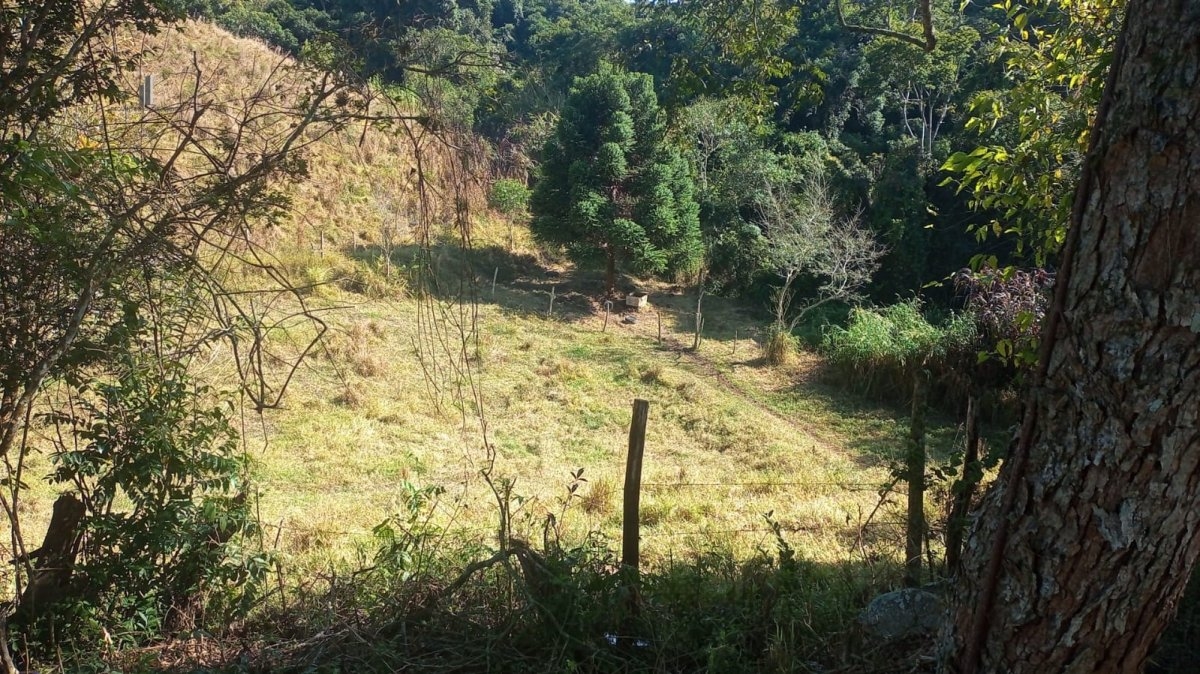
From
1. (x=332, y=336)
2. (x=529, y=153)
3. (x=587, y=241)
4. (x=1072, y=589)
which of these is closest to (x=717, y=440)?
(x=332, y=336)

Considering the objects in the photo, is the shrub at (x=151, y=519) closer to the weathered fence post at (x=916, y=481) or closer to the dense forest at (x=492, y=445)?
the dense forest at (x=492, y=445)

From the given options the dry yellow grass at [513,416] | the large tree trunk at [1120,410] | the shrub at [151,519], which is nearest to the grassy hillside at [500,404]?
the dry yellow grass at [513,416]

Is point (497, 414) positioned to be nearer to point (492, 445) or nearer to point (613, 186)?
point (492, 445)

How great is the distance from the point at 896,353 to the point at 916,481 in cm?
1026

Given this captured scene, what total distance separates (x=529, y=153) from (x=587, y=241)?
445 centimetres

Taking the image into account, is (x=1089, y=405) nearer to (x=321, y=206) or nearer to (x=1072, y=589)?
(x=1072, y=589)

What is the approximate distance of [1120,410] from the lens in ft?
5.95

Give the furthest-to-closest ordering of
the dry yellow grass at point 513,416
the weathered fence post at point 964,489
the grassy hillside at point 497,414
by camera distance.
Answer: the dry yellow grass at point 513,416
the grassy hillside at point 497,414
the weathered fence post at point 964,489

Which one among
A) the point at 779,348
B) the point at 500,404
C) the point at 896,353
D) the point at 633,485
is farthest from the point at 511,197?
the point at 633,485

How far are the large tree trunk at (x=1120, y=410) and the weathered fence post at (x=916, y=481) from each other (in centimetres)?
127

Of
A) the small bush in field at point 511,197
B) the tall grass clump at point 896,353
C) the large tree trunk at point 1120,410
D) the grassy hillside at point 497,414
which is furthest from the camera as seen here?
the small bush in field at point 511,197

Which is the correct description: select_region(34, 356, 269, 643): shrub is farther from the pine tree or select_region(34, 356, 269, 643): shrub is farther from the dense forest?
the pine tree

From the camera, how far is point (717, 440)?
35.0ft

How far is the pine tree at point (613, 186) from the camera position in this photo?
16.9 metres
